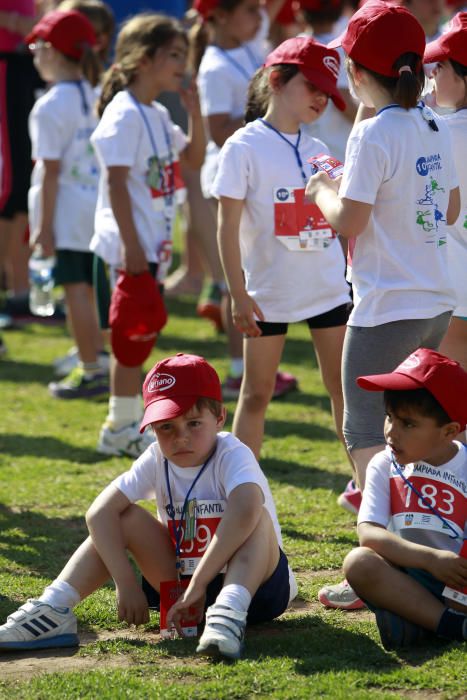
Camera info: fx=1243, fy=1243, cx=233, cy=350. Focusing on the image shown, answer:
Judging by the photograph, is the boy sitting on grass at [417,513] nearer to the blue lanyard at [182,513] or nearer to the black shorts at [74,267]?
the blue lanyard at [182,513]

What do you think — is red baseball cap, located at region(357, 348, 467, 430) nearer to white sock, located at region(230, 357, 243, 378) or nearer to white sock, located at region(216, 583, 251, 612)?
white sock, located at region(216, 583, 251, 612)

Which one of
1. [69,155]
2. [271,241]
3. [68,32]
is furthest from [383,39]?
[69,155]

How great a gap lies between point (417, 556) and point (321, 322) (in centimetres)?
167

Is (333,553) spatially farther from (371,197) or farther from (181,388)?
(371,197)

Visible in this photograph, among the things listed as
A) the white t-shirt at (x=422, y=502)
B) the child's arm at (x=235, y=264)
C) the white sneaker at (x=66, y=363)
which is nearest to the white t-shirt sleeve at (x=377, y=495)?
the white t-shirt at (x=422, y=502)

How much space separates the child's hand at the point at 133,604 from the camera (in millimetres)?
3891

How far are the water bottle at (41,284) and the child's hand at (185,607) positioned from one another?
3.96m

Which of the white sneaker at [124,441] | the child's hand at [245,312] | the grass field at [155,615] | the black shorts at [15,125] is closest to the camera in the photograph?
the grass field at [155,615]

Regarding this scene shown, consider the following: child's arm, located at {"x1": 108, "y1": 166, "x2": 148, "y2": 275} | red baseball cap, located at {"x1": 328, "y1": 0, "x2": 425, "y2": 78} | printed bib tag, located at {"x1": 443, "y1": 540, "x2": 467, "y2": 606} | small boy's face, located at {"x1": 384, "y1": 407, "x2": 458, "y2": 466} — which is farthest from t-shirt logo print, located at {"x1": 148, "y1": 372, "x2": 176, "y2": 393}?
child's arm, located at {"x1": 108, "y1": 166, "x2": 148, "y2": 275}

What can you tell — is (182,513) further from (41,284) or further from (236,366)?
(41,284)

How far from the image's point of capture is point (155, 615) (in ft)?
13.6

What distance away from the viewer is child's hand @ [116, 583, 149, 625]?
389 centimetres

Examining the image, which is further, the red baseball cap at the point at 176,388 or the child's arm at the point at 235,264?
the child's arm at the point at 235,264

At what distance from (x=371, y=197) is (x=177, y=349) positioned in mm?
4773
